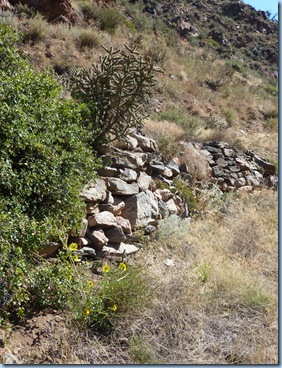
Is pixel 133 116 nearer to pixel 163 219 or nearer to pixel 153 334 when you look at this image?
pixel 163 219

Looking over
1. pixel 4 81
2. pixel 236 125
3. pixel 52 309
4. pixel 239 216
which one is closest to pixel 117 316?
pixel 52 309

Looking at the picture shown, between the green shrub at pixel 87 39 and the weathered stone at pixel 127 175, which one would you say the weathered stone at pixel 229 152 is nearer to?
the weathered stone at pixel 127 175

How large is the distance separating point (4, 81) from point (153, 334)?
2964mm

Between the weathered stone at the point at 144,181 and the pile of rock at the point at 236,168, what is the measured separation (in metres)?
2.55

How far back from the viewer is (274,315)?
3.97 meters

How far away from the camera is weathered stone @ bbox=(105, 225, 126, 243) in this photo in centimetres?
499

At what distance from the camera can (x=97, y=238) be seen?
472cm

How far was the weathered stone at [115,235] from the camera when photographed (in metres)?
4.99

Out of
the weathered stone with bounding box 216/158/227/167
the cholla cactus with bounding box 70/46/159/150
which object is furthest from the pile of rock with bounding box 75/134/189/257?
the weathered stone with bounding box 216/158/227/167

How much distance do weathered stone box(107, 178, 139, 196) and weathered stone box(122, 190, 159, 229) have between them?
10 cm

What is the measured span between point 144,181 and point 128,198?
691mm

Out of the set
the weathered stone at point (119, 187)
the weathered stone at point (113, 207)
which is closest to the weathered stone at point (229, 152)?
the weathered stone at point (119, 187)

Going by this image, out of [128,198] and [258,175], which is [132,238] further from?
[258,175]

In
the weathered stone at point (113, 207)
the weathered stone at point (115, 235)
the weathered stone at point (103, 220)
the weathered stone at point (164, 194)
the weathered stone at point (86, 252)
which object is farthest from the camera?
the weathered stone at point (164, 194)
